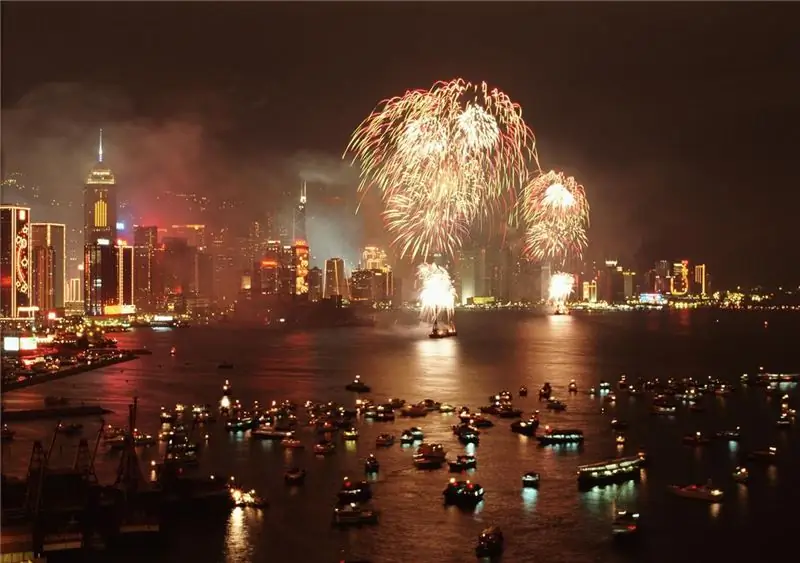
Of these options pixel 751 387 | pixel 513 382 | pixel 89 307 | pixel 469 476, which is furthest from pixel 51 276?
pixel 469 476

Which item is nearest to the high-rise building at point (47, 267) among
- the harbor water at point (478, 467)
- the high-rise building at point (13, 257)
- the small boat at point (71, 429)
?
the high-rise building at point (13, 257)

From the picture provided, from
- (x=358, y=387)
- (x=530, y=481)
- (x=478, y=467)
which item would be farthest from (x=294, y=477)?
(x=358, y=387)

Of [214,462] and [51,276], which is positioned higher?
[51,276]

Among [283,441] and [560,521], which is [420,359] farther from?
[560,521]

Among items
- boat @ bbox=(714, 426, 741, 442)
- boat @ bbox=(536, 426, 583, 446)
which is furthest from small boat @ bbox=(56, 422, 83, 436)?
boat @ bbox=(714, 426, 741, 442)

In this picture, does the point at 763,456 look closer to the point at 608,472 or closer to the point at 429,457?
the point at 608,472

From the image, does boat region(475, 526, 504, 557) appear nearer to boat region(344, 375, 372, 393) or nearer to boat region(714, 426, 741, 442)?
boat region(714, 426, 741, 442)

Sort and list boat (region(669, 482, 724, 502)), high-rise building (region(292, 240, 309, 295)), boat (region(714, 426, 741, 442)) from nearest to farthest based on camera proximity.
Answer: boat (region(669, 482, 724, 502)) < boat (region(714, 426, 741, 442)) < high-rise building (region(292, 240, 309, 295))
